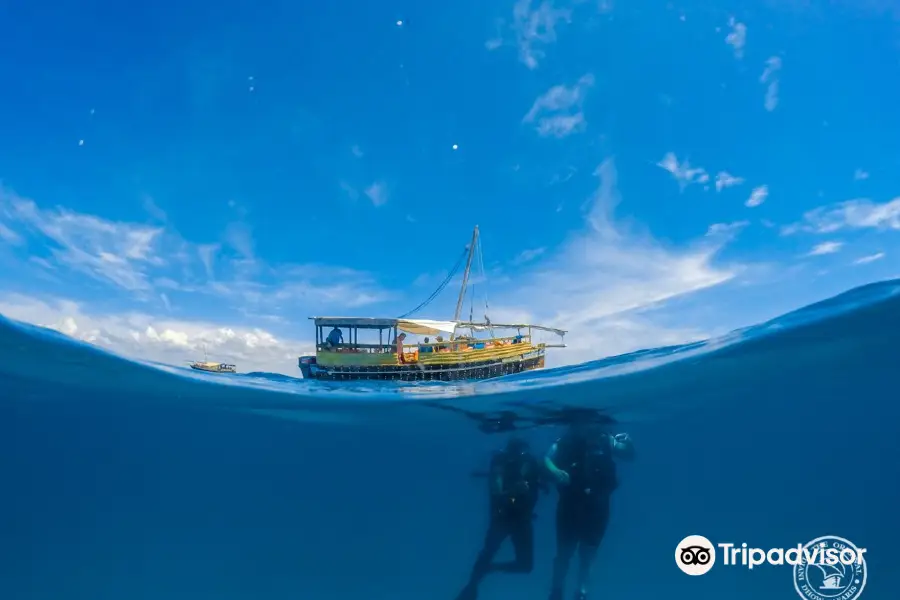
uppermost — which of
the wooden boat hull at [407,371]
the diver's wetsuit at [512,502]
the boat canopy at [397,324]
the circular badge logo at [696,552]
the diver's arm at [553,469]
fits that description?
the boat canopy at [397,324]

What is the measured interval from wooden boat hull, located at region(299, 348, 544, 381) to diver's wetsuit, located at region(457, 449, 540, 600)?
14.9 m

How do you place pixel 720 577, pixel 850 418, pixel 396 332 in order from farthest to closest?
pixel 396 332
pixel 720 577
pixel 850 418

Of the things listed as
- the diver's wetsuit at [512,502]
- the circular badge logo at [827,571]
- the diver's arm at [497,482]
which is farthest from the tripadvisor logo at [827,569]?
the diver's arm at [497,482]

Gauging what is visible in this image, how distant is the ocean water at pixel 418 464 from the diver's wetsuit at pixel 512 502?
4.46 metres

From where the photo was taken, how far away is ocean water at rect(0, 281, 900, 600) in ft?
47.7

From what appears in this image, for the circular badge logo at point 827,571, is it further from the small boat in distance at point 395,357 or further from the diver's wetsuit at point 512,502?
the small boat in distance at point 395,357

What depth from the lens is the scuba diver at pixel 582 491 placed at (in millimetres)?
10102

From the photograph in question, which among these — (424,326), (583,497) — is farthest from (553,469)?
(424,326)

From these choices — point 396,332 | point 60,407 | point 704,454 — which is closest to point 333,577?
point 396,332

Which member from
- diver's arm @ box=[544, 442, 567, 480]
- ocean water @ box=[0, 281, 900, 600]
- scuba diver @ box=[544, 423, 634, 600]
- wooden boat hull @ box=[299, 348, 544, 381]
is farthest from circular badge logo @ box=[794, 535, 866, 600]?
wooden boat hull @ box=[299, 348, 544, 381]

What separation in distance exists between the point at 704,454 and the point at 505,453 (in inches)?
621

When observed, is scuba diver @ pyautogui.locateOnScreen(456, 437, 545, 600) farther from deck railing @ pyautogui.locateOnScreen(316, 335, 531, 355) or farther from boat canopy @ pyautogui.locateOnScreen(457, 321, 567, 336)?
boat canopy @ pyautogui.locateOnScreen(457, 321, 567, 336)

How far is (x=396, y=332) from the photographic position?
89.5 feet

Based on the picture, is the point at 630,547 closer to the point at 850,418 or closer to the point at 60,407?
the point at 850,418
